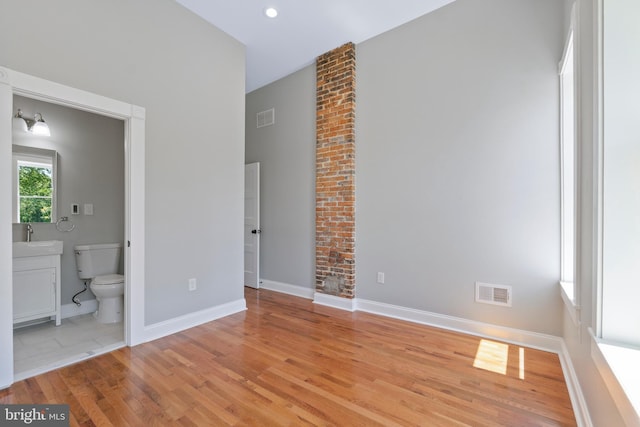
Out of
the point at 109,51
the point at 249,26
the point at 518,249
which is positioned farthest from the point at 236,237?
the point at 518,249

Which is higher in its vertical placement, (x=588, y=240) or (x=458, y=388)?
(x=588, y=240)

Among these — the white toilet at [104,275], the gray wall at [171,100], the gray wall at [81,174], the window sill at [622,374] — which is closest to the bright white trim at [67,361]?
the gray wall at [171,100]

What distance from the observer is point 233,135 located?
3.58 metres

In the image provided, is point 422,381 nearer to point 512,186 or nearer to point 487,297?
point 487,297

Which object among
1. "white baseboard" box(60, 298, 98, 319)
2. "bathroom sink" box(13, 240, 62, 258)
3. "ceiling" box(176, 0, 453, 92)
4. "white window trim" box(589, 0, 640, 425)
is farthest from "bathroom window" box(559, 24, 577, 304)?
"white baseboard" box(60, 298, 98, 319)

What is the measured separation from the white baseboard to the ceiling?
3493 millimetres

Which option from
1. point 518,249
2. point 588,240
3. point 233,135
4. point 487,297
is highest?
point 233,135

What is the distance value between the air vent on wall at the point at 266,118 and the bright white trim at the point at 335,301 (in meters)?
2.68

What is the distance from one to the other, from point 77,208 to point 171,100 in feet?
5.90

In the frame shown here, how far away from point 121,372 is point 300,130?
11.0 ft

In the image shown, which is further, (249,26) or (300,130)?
(300,130)

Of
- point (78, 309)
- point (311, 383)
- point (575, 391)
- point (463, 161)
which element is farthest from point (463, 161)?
point (78, 309)

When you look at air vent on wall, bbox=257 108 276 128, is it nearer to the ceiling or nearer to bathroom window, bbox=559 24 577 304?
the ceiling

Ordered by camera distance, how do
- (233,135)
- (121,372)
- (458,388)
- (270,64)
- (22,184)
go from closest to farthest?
(458,388) < (121,372) < (22,184) < (233,135) < (270,64)
